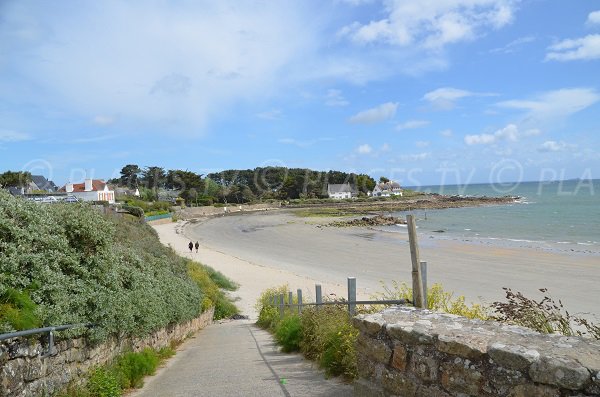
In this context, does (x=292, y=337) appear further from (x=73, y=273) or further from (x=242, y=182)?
(x=242, y=182)

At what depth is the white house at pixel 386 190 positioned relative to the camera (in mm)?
154150

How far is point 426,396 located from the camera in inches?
152

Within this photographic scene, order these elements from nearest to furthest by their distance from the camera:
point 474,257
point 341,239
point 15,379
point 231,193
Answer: point 15,379
point 474,257
point 341,239
point 231,193

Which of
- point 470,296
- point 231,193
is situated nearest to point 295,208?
point 231,193

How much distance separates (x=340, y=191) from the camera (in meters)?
143

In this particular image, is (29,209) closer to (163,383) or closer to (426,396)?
(163,383)

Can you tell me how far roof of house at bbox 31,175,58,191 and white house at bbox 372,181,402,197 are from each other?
309ft

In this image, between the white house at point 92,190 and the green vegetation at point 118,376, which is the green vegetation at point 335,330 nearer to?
the green vegetation at point 118,376

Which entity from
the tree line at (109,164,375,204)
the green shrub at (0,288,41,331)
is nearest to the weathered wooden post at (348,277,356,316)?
the green shrub at (0,288,41,331)

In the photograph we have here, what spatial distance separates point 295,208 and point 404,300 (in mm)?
108808

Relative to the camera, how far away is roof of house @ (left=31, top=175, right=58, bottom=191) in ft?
255

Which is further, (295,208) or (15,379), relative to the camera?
(295,208)

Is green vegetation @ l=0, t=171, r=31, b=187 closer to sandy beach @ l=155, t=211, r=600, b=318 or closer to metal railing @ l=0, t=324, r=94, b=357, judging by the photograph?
sandy beach @ l=155, t=211, r=600, b=318

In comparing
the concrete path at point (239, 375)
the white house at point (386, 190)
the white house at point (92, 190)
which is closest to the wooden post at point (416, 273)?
the concrete path at point (239, 375)
